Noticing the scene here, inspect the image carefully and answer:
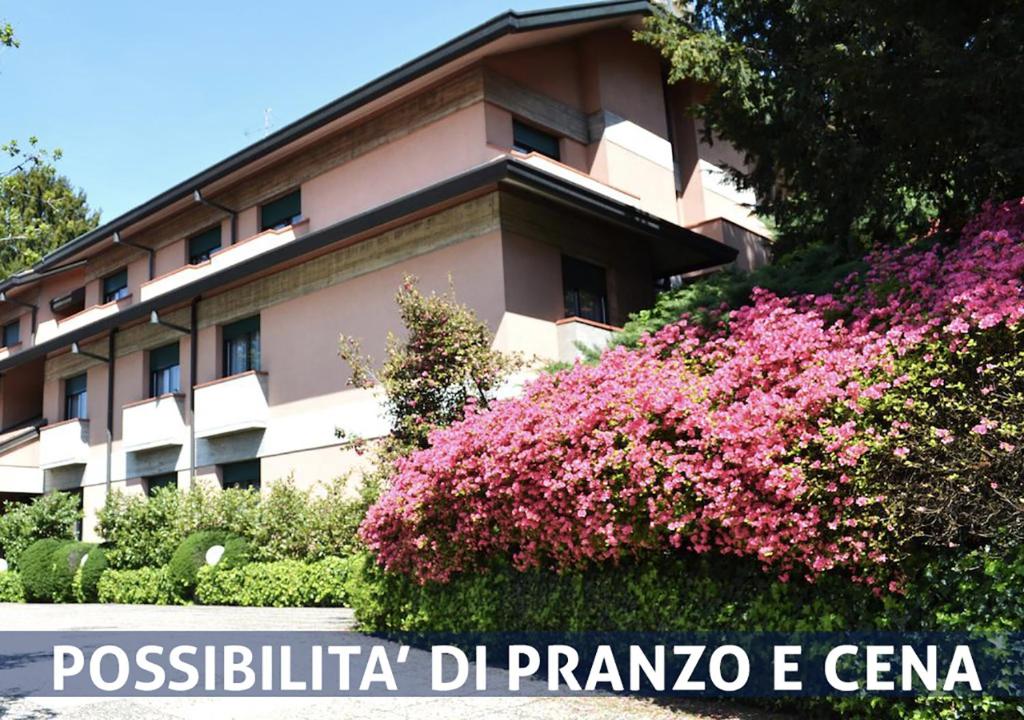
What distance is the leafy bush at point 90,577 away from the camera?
59.0 ft

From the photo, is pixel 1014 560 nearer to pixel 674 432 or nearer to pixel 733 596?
pixel 733 596

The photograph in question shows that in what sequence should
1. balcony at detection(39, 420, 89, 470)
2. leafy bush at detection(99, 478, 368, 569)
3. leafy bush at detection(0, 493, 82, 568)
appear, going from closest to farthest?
1. leafy bush at detection(99, 478, 368, 569)
2. leafy bush at detection(0, 493, 82, 568)
3. balcony at detection(39, 420, 89, 470)

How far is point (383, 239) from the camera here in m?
16.7

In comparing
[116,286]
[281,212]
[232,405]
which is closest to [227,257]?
[281,212]

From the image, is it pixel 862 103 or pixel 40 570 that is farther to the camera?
pixel 40 570

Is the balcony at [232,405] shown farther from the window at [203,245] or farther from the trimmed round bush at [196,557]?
the window at [203,245]

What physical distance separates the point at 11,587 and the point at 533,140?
14563 mm

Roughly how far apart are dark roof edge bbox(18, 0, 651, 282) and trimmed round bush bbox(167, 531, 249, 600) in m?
8.22

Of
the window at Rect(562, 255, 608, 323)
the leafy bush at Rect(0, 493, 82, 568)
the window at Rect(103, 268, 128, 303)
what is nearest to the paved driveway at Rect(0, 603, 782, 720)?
the window at Rect(562, 255, 608, 323)

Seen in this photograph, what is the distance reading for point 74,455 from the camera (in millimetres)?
24156

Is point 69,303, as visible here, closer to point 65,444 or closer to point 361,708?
point 65,444

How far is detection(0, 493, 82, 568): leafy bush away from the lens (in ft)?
67.4

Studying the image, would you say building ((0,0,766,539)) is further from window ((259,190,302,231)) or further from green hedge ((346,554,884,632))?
green hedge ((346,554,884,632))

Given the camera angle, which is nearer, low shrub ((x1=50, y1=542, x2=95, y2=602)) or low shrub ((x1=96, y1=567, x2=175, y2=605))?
low shrub ((x1=96, y1=567, x2=175, y2=605))
